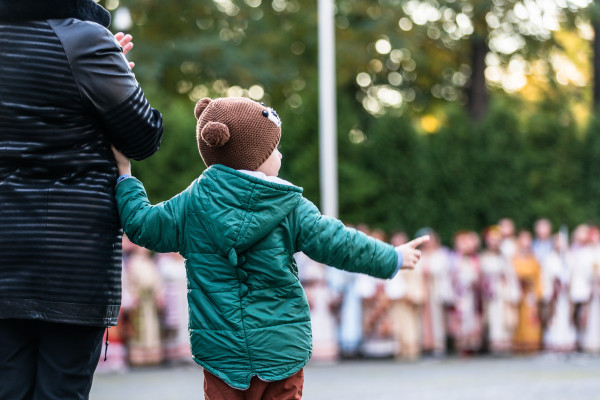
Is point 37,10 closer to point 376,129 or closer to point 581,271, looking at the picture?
point 581,271

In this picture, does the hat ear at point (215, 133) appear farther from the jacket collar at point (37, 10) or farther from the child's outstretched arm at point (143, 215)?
the jacket collar at point (37, 10)

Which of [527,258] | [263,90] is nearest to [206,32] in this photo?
[263,90]

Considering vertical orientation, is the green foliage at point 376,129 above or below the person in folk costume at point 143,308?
above

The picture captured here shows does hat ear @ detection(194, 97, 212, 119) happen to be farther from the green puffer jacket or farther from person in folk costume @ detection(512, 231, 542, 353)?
person in folk costume @ detection(512, 231, 542, 353)

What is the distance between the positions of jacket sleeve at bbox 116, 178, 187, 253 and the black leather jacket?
141 mm

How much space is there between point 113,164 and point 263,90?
65.0 ft

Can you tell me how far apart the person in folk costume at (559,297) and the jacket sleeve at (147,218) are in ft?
43.3

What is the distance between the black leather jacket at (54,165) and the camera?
314cm

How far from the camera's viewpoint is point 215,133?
361 centimetres

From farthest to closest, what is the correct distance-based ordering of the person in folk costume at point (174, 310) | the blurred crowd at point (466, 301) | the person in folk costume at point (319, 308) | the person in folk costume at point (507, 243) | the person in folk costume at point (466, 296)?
the person in folk costume at point (507, 243), the person in folk costume at point (466, 296), the blurred crowd at point (466, 301), the person in folk costume at point (319, 308), the person in folk costume at point (174, 310)

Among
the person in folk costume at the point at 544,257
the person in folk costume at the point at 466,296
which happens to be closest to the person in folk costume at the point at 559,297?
the person in folk costume at the point at 544,257

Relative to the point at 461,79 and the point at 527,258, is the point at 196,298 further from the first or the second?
the point at 461,79

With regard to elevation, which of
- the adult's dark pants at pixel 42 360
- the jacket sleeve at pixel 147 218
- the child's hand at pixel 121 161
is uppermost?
the child's hand at pixel 121 161

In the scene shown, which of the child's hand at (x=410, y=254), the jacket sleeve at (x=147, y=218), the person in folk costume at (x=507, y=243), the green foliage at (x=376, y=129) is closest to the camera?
the jacket sleeve at (x=147, y=218)
